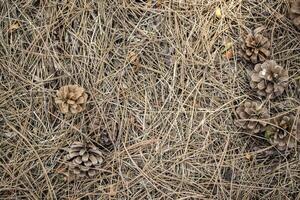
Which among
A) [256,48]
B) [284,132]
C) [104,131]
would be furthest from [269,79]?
[104,131]

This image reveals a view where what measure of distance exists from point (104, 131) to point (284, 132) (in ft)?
3.15

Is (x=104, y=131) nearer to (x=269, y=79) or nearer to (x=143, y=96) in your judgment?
(x=143, y=96)

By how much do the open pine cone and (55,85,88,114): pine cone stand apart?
3.35ft

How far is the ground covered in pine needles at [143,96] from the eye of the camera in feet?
7.11

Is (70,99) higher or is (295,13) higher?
(295,13)

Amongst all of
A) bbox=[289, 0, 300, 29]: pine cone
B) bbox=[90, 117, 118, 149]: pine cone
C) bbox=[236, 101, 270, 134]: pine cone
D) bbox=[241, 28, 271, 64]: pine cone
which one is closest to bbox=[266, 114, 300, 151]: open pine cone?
bbox=[236, 101, 270, 134]: pine cone

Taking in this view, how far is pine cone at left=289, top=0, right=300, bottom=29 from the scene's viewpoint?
84.0 inches

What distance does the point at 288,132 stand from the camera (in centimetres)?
212

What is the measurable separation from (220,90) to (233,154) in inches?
14.0

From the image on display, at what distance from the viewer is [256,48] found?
2.18 metres

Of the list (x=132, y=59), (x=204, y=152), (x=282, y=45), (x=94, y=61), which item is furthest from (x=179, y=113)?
(x=282, y=45)

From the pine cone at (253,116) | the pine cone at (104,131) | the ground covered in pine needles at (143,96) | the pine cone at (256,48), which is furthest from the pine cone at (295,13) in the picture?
the pine cone at (104,131)

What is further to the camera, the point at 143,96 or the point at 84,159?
the point at 143,96

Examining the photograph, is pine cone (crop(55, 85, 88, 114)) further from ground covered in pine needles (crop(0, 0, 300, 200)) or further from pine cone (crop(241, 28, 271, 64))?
pine cone (crop(241, 28, 271, 64))
